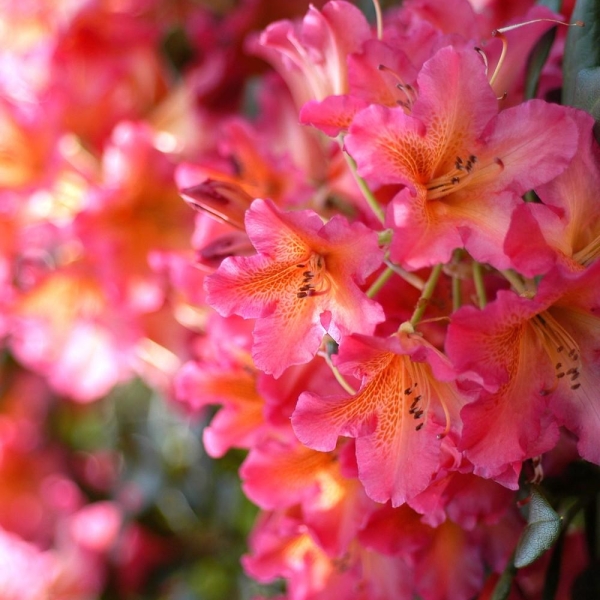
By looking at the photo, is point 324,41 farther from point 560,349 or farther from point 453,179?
point 560,349

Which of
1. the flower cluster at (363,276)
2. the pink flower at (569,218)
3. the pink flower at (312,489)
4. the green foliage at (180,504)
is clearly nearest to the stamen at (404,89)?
the flower cluster at (363,276)

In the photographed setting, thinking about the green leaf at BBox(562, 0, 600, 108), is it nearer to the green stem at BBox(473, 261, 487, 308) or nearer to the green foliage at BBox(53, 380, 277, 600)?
the green stem at BBox(473, 261, 487, 308)

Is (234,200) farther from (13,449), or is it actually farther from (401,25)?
(13,449)

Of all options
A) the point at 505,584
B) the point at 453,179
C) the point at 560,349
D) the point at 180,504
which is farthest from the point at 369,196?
the point at 180,504

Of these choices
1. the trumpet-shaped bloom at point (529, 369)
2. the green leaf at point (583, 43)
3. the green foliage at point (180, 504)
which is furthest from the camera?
the green foliage at point (180, 504)

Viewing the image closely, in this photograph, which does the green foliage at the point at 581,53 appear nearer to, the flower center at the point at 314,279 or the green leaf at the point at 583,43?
the green leaf at the point at 583,43

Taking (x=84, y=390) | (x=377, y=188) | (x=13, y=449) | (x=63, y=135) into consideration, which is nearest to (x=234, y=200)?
(x=377, y=188)
